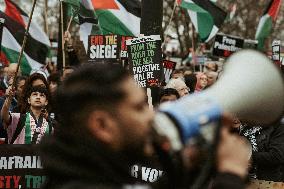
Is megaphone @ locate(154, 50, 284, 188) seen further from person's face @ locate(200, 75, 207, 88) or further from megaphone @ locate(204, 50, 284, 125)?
person's face @ locate(200, 75, 207, 88)

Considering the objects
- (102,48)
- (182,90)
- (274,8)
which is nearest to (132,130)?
(182,90)

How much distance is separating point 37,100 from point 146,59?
135 centimetres

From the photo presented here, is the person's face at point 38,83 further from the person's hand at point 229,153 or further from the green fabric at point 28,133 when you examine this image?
the person's hand at point 229,153

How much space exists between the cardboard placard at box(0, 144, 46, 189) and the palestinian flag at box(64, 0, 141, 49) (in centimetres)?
456

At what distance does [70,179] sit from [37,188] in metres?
3.78

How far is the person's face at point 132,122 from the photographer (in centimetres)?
189

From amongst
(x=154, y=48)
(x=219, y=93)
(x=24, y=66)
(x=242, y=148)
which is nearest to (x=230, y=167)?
(x=242, y=148)

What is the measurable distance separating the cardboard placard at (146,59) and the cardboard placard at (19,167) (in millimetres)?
1721

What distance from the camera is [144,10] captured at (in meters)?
7.48

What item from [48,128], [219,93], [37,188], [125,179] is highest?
[219,93]

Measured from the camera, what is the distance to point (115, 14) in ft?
32.4

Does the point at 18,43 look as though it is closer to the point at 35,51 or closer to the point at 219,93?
the point at 35,51

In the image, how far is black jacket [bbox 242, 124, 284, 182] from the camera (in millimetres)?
5305

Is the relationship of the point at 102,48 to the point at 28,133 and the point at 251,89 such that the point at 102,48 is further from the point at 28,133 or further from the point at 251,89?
the point at 251,89
